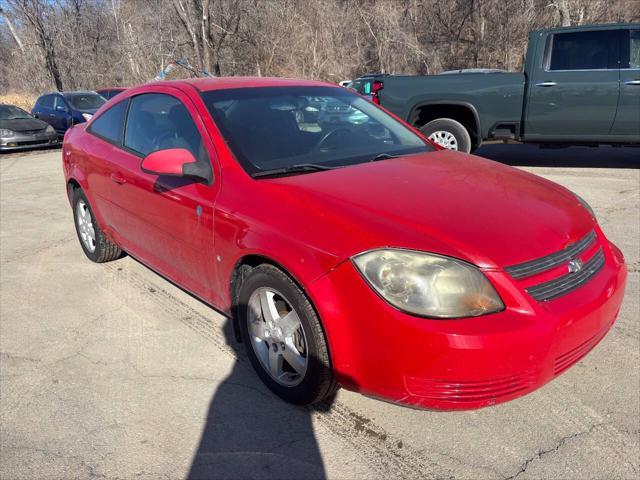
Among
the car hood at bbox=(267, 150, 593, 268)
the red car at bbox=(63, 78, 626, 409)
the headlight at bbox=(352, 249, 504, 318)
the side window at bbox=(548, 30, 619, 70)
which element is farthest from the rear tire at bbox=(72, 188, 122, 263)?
the side window at bbox=(548, 30, 619, 70)

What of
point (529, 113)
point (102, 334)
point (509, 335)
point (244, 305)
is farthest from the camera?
point (529, 113)

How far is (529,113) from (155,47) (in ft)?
89.5

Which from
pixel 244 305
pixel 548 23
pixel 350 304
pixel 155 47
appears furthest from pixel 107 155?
pixel 155 47

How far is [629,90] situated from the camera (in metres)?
7.19

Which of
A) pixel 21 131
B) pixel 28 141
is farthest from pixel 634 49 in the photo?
pixel 21 131

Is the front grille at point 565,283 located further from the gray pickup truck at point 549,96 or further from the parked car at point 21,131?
the parked car at point 21,131

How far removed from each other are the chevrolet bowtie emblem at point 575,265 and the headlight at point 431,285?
0.47 meters

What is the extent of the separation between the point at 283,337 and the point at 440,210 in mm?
970

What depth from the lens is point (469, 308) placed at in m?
2.08

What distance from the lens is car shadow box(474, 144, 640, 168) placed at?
8.45m

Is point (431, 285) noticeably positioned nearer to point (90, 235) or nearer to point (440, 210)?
point (440, 210)

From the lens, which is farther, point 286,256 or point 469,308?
point 286,256

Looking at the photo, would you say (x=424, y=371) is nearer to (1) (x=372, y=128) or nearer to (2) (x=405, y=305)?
(2) (x=405, y=305)

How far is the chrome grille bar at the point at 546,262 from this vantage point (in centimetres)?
215
